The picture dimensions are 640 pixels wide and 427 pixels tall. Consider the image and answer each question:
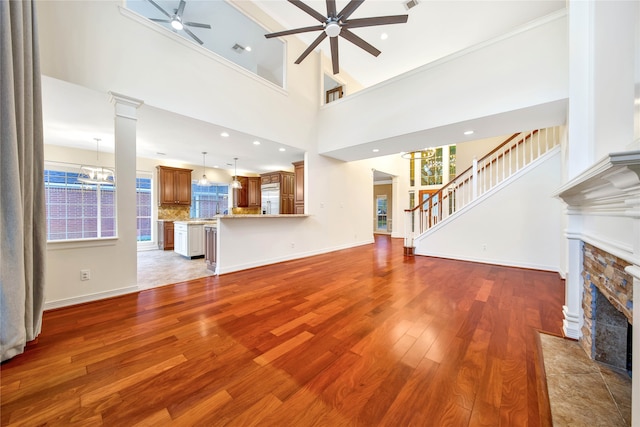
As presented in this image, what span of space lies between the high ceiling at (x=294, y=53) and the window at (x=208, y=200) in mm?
1744

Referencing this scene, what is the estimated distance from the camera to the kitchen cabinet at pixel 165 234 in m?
6.21

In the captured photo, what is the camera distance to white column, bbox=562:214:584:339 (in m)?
1.88

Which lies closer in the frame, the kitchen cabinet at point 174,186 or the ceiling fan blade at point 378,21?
the ceiling fan blade at point 378,21

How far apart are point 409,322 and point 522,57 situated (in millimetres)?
3708

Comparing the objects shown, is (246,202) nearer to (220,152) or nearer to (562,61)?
(220,152)

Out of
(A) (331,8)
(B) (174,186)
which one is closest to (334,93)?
(A) (331,8)

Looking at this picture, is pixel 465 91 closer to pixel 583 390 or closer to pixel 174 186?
pixel 583 390

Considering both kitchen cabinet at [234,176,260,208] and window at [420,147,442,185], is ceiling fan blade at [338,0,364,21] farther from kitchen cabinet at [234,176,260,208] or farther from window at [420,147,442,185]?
window at [420,147,442,185]

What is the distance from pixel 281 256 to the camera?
476 centimetres

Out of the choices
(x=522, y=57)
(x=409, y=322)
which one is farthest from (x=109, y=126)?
(x=522, y=57)

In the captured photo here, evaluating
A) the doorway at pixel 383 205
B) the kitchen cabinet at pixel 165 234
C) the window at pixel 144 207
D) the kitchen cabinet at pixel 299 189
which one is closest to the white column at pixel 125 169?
the kitchen cabinet at pixel 299 189

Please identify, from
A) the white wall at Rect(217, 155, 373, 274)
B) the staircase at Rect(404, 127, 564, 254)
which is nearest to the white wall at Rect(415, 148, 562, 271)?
the staircase at Rect(404, 127, 564, 254)

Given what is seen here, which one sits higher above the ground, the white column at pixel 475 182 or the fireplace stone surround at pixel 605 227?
the white column at pixel 475 182

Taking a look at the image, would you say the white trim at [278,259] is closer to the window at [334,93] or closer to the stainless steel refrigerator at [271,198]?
the stainless steel refrigerator at [271,198]
